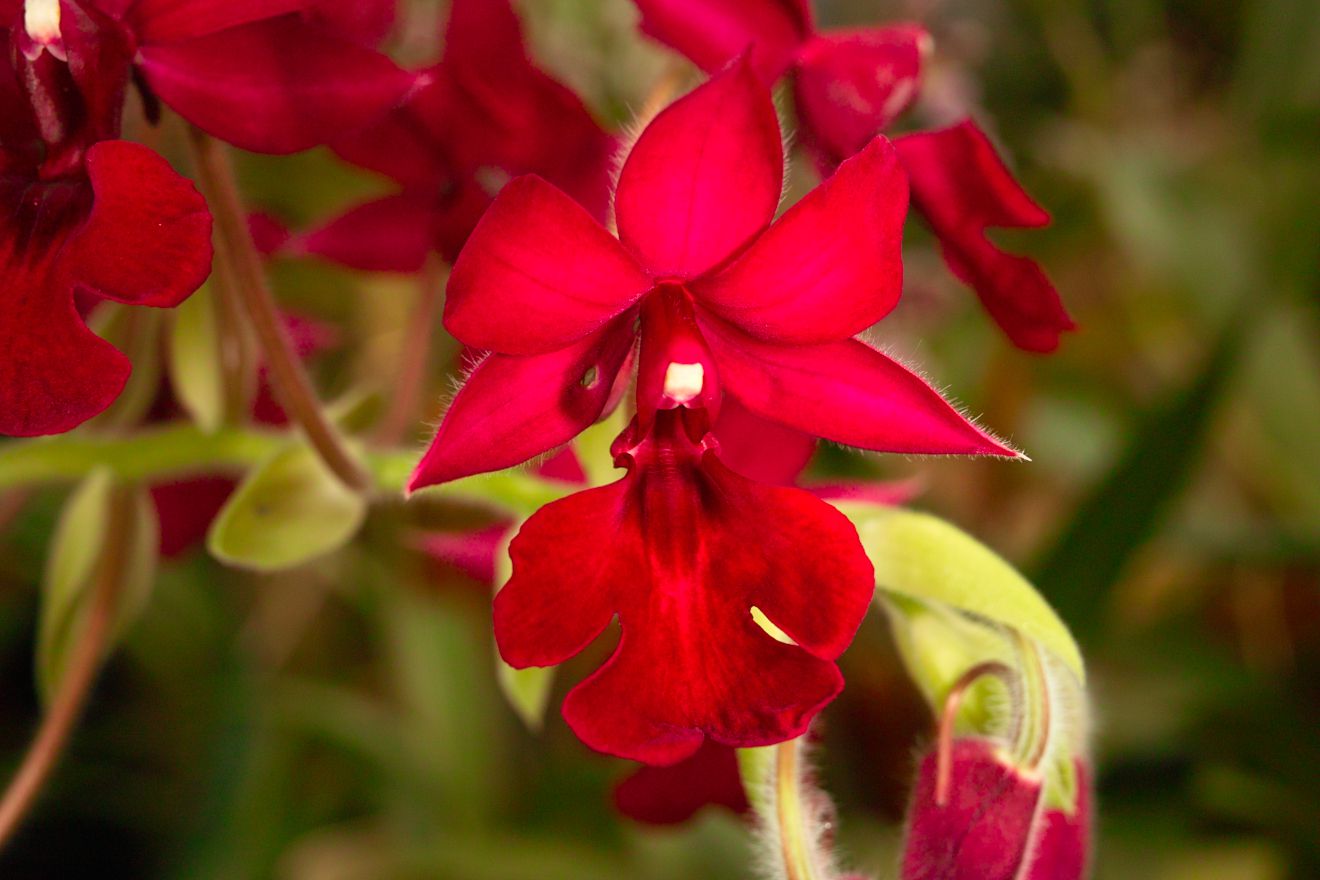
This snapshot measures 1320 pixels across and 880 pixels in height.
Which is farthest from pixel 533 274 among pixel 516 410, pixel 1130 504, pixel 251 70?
pixel 1130 504

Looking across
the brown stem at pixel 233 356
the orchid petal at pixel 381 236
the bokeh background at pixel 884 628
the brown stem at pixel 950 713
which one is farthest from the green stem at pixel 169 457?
the bokeh background at pixel 884 628

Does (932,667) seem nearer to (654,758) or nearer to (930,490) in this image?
(654,758)

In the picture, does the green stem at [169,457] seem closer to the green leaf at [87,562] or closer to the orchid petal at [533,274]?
the green leaf at [87,562]

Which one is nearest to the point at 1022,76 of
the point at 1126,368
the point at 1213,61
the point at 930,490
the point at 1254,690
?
the point at 1213,61

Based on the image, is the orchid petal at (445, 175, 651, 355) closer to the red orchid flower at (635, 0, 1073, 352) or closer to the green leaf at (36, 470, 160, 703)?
the red orchid flower at (635, 0, 1073, 352)

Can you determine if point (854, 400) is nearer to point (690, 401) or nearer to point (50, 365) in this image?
point (690, 401)

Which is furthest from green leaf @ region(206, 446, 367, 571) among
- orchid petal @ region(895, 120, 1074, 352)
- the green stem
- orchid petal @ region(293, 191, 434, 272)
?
orchid petal @ region(895, 120, 1074, 352)
